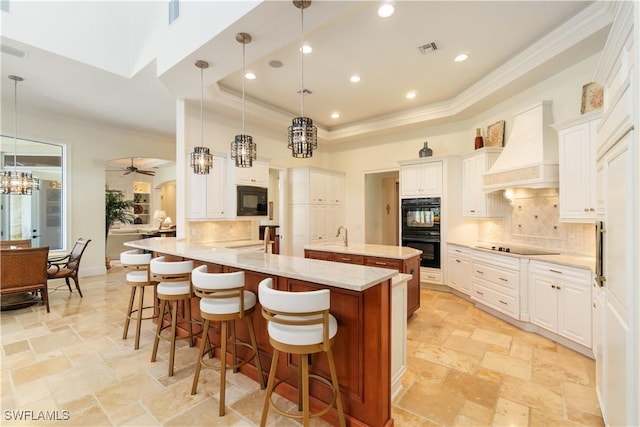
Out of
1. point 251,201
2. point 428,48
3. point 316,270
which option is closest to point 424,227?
point 428,48

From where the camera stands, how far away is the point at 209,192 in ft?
15.7

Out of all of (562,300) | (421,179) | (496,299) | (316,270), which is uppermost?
(421,179)

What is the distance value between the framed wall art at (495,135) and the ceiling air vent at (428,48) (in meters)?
1.87

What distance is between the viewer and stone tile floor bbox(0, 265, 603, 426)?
2010mm

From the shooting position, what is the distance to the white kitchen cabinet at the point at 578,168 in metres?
2.95

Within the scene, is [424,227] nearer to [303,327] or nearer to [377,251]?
[377,251]

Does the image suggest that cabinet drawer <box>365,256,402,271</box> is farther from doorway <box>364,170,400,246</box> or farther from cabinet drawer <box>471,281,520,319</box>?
doorway <box>364,170,400,246</box>

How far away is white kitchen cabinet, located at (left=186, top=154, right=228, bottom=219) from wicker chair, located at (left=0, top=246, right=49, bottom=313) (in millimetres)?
2060

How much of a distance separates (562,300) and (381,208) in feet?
16.1

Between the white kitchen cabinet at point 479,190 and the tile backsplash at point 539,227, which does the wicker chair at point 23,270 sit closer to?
the white kitchen cabinet at point 479,190

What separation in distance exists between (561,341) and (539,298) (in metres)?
0.47

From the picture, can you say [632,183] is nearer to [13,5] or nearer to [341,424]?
[341,424]

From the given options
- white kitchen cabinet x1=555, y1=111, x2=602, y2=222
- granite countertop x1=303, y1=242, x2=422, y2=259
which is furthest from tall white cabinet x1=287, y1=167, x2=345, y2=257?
white kitchen cabinet x1=555, y1=111, x2=602, y2=222

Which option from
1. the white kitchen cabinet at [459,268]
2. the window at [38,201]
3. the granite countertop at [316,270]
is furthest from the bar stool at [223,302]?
the window at [38,201]
